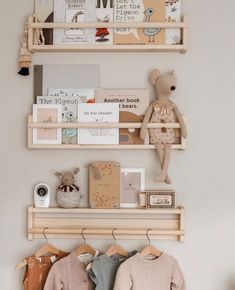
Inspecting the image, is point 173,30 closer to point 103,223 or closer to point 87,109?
point 87,109

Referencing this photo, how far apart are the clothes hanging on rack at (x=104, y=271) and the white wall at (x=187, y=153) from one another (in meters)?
0.10

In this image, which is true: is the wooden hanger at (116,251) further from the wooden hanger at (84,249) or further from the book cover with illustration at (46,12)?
the book cover with illustration at (46,12)

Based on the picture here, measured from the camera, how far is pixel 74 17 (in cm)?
230

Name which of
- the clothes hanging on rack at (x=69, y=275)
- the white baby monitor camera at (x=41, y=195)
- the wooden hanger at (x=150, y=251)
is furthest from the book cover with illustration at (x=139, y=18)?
the clothes hanging on rack at (x=69, y=275)

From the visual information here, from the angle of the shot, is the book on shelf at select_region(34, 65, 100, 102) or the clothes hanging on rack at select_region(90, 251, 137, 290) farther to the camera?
the book on shelf at select_region(34, 65, 100, 102)

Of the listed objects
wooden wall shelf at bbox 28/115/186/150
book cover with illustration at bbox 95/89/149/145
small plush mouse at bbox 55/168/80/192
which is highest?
book cover with illustration at bbox 95/89/149/145

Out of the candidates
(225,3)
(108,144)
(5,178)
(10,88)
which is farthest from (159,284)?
(225,3)

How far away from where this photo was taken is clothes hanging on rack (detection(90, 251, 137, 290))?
220 centimetres

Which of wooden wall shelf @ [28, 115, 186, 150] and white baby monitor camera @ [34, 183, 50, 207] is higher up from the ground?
wooden wall shelf @ [28, 115, 186, 150]

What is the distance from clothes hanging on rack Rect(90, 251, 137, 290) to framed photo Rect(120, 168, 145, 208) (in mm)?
220

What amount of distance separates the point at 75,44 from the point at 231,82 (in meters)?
0.70

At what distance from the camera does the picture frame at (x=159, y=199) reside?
225cm

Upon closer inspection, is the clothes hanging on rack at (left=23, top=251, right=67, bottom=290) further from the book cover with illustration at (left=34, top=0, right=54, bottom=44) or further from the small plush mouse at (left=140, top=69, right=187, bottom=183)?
the book cover with illustration at (left=34, top=0, right=54, bottom=44)

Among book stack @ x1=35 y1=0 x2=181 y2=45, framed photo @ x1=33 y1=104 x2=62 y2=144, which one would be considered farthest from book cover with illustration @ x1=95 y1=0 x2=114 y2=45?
framed photo @ x1=33 y1=104 x2=62 y2=144
